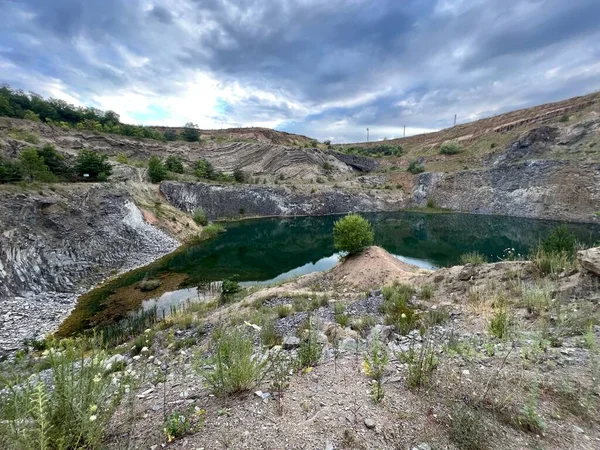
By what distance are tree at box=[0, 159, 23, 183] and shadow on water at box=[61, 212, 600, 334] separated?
9.00 metres

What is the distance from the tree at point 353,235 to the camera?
17.4 meters

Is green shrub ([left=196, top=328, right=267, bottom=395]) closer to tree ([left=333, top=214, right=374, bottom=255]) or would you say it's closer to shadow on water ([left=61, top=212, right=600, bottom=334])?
shadow on water ([left=61, top=212, right=600, bottom=334])

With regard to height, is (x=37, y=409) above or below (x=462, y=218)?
above

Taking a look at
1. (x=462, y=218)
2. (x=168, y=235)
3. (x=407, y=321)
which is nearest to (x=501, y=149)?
(x=462, y=218)

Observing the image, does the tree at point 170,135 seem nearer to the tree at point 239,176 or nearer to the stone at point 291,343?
the tree at point 239,176

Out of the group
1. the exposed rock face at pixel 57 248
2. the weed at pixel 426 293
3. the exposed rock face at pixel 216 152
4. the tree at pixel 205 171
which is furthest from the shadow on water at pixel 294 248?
the exposed rock face at pixel 216 152

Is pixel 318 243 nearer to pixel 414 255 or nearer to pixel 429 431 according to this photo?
pixel 414 255

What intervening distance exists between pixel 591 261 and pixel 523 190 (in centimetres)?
4804

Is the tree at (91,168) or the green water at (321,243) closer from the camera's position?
the green water at (321,243)

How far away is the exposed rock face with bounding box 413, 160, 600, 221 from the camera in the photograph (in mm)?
38938

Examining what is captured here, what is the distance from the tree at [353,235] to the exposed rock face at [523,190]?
37.1m

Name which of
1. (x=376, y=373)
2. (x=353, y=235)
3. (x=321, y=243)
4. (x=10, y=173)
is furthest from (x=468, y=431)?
(x=321, y=243)

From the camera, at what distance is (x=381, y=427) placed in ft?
8.84

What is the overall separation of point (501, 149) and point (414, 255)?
41176 mm
